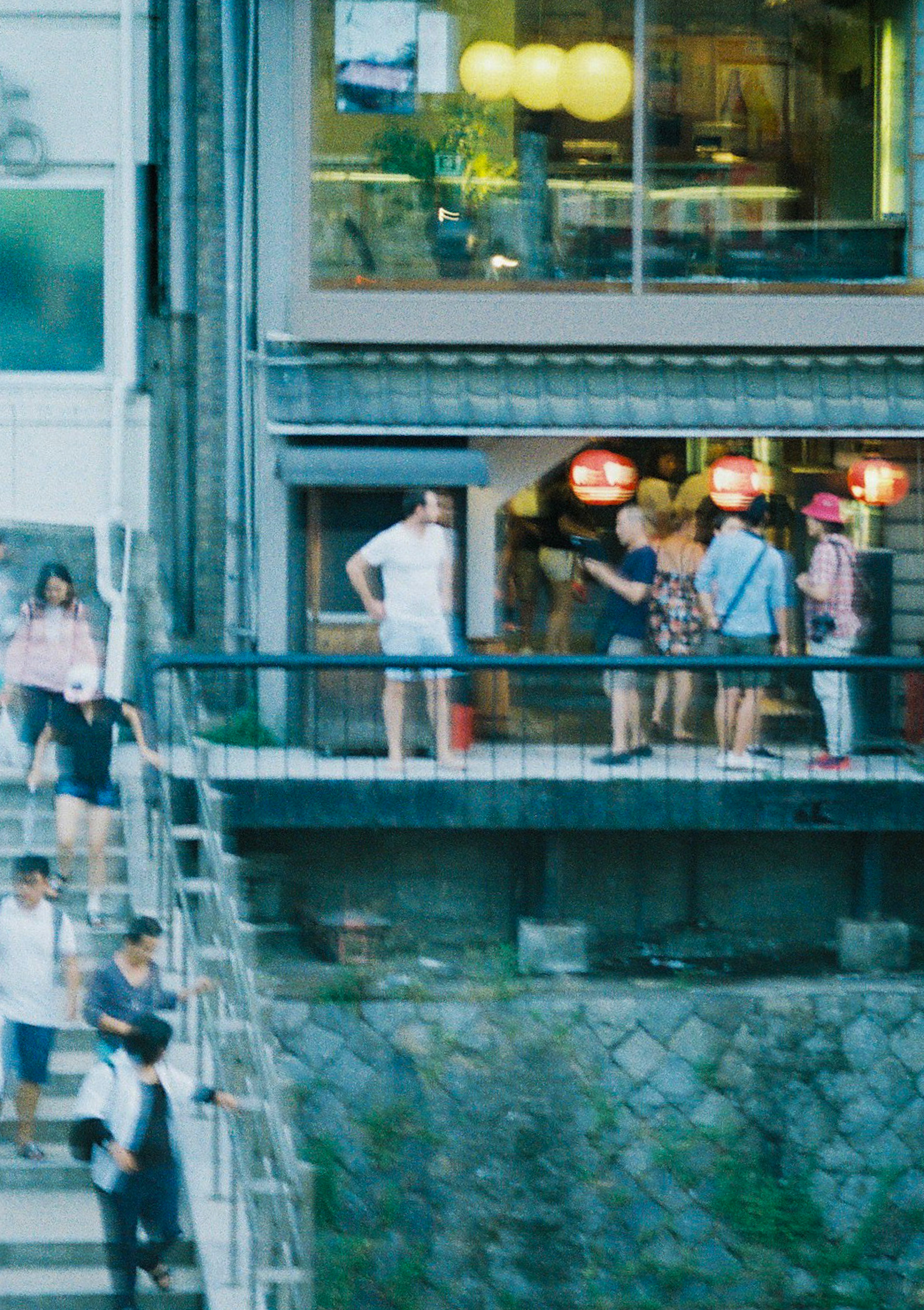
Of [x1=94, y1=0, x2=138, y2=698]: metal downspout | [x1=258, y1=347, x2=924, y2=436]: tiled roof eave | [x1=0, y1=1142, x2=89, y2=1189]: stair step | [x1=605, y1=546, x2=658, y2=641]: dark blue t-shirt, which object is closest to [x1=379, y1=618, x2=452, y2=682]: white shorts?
[x1=605, y1=546, x2=658, y2=641]: dark blue t-shirt

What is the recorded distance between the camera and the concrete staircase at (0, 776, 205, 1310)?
832 centimetres

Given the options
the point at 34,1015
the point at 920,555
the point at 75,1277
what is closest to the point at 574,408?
the point at 920,555

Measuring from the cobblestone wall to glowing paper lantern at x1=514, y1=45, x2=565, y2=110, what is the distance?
19.9 feet

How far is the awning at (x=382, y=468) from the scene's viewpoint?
522 inches

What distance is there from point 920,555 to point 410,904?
465 cm

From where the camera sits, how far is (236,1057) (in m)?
9.48

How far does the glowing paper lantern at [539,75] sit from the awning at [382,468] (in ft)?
8.29

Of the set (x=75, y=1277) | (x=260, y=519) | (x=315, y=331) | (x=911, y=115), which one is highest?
(x=911, y=115)

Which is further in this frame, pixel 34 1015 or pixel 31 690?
pixel 31 690

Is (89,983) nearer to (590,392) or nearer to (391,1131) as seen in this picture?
(391,1131)

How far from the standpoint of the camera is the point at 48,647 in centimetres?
1112

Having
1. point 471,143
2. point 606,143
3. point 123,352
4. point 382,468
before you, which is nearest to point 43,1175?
point 382,468

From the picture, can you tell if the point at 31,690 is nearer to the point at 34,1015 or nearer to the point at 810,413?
the point at 34,1015

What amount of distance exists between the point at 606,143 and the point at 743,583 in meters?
3.33
